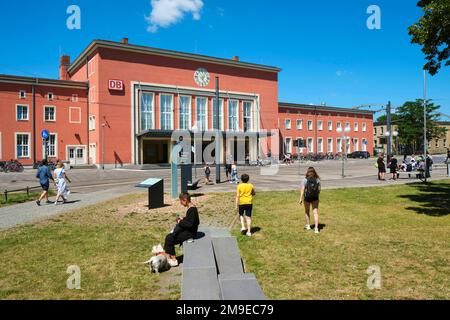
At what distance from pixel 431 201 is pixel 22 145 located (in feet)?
139

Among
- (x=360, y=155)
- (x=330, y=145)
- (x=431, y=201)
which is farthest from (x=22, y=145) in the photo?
(x=360, y=155)

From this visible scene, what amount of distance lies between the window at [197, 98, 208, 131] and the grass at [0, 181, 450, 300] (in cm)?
3911

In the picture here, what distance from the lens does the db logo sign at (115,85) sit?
45256 mm

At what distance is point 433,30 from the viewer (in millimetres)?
13336

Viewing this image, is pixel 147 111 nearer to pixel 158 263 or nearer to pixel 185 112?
pixel 185 112

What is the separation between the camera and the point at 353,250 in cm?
830

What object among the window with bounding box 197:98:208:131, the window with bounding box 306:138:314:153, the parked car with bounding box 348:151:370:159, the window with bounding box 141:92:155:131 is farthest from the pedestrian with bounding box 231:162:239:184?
the parked car with bounding box 348:151:370:159

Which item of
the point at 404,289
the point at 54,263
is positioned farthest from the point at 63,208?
the point at 404,289

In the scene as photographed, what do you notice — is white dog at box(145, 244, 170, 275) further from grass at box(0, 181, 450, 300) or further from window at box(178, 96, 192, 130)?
window at box(178, 96, 192, 130)

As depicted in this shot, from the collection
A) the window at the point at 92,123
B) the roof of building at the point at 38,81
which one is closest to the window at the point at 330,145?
the window at the point at 92,123

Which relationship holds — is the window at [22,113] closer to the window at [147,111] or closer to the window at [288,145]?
the window at [147,111]

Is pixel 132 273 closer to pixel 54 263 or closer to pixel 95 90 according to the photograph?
pixel 54 263

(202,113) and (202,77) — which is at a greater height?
(202,77)
